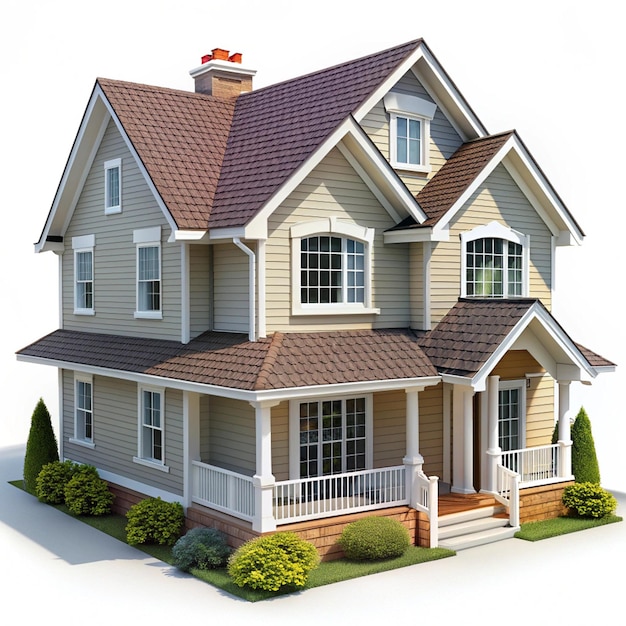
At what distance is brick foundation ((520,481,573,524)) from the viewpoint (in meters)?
20.8

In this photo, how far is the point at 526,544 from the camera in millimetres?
19359

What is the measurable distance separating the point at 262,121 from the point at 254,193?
12.3 ft

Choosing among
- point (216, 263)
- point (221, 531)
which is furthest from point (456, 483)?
point (216, 263)

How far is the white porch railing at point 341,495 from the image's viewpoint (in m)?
17.8

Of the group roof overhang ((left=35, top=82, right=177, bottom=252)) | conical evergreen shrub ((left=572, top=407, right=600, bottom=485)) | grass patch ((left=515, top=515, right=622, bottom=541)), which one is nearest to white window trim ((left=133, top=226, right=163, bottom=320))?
roof overhang ((left=35, top=82, right=177, bottom=252))

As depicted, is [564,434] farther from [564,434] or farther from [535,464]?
[535,464]

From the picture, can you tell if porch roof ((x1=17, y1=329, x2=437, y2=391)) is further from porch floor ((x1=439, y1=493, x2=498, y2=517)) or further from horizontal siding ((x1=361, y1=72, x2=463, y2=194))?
horizontal siding ((x1=361, y1=72, x2=463, y2=194))

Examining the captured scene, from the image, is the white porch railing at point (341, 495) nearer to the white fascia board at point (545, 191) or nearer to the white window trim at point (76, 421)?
the white window trim at point (76, 421)

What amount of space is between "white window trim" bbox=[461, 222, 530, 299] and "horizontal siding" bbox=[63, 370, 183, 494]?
7062 mm

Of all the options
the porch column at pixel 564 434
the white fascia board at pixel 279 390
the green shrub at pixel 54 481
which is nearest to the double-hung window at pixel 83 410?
the green shrub at pixel 54 481

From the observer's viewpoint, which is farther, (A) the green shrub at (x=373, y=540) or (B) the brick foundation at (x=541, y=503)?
(B) the brick foundation at (x=541, y=503)

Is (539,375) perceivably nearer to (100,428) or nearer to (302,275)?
(302,275)

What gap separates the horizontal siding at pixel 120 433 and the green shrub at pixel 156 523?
0.67m

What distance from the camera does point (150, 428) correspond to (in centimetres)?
2147
